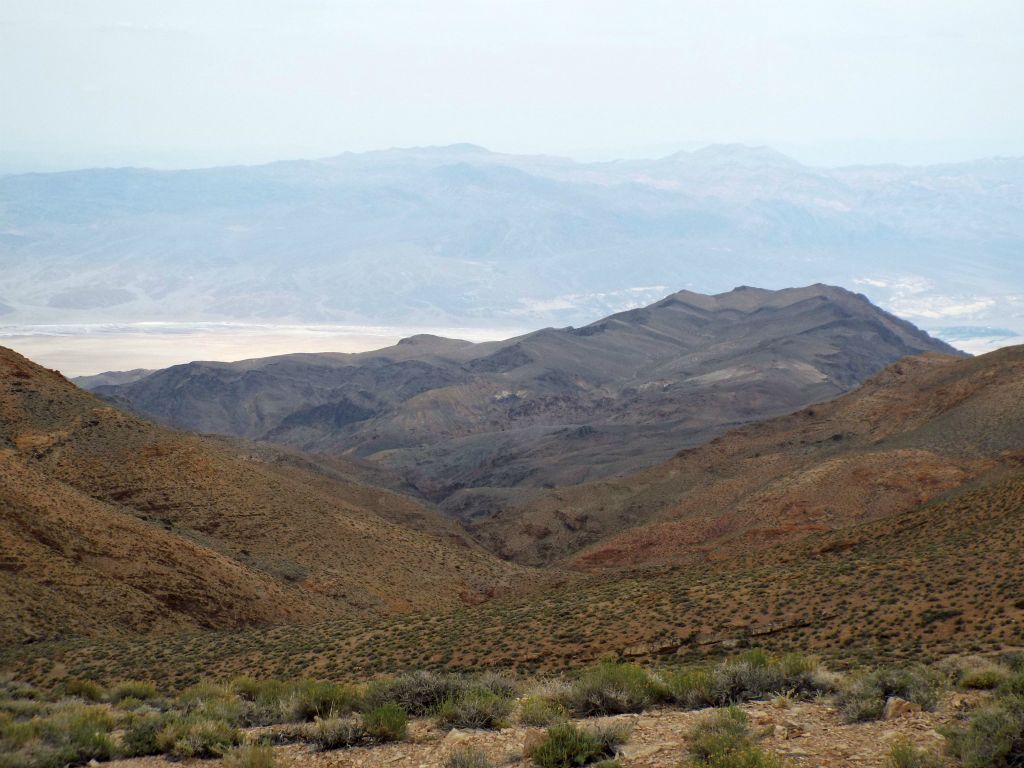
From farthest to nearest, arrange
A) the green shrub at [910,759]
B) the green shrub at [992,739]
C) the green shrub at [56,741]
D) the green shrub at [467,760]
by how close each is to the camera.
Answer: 1. the green shrub at [56,741]
2. the green shrub at [467,760]
3. the green shrub at [910,759]
4. the green shrub at [992,739]

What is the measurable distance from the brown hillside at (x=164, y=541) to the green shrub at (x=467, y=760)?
47.6 feet

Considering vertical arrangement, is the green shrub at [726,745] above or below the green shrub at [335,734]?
above

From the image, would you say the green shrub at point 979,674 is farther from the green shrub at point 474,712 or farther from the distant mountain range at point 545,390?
the distant mountain range at point 545,390

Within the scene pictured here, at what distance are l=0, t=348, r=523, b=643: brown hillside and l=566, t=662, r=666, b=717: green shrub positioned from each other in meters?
13.9

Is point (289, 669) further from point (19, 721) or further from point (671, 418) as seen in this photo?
point (671, 418)

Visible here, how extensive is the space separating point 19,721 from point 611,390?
4717 inches

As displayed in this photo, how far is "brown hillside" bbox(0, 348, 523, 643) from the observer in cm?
2480

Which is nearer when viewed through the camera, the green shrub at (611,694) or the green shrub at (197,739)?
the green shrub at (197,739)

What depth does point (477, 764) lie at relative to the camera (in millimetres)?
10359

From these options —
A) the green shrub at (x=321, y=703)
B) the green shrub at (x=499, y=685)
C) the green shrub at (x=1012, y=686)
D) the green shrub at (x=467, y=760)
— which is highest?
the green shrub at (x=1012, y=686)

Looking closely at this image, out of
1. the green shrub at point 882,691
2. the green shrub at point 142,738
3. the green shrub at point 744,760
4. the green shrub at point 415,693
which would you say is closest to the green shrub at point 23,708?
the green shrub at point 142,738

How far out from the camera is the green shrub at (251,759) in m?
10.4

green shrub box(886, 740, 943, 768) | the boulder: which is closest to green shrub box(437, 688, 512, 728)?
the boulder

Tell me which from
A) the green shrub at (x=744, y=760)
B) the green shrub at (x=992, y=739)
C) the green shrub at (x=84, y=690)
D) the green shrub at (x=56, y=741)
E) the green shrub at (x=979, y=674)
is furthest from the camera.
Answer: the green shrub at (x=84, y=690)
